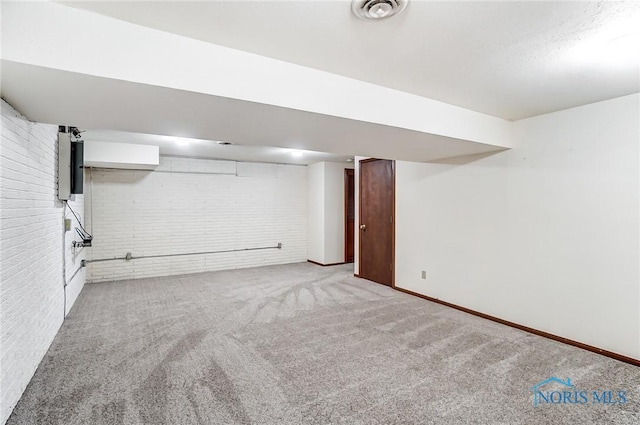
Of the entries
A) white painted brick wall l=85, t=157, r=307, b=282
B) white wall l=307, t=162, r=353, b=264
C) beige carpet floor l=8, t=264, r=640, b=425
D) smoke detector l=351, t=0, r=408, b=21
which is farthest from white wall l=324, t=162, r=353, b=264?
smoke detector l=351, t=0, r=408, b=21

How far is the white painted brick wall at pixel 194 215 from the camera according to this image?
5.62 meters

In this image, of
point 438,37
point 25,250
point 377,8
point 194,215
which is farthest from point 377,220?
point 25,250

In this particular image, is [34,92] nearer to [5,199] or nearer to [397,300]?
[5,199]

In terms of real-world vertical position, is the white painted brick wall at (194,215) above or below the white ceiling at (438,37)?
below

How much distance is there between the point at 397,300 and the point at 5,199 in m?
4.19

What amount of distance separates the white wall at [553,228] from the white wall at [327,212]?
9.55 feet

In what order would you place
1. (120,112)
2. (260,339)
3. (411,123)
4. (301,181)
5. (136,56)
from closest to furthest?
1. (136,56)
2. (120,112)
3. (411,123)
4. (260,339)
5. (301,181)

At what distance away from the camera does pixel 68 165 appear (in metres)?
3.40

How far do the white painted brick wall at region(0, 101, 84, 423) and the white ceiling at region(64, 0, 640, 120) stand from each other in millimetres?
1380

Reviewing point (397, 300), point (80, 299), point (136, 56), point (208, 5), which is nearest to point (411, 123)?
point (208, 5)

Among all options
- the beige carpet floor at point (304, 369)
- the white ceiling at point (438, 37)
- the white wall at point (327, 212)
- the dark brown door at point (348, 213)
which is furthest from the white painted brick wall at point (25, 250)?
the dark brown door at point (348, 213)

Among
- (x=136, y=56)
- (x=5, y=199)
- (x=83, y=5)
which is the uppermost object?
(x=83, y=5)

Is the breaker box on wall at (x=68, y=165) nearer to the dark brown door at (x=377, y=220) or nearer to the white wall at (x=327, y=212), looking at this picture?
the dark brown door at (x=377, y=220)

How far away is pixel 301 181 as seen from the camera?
7578mm
